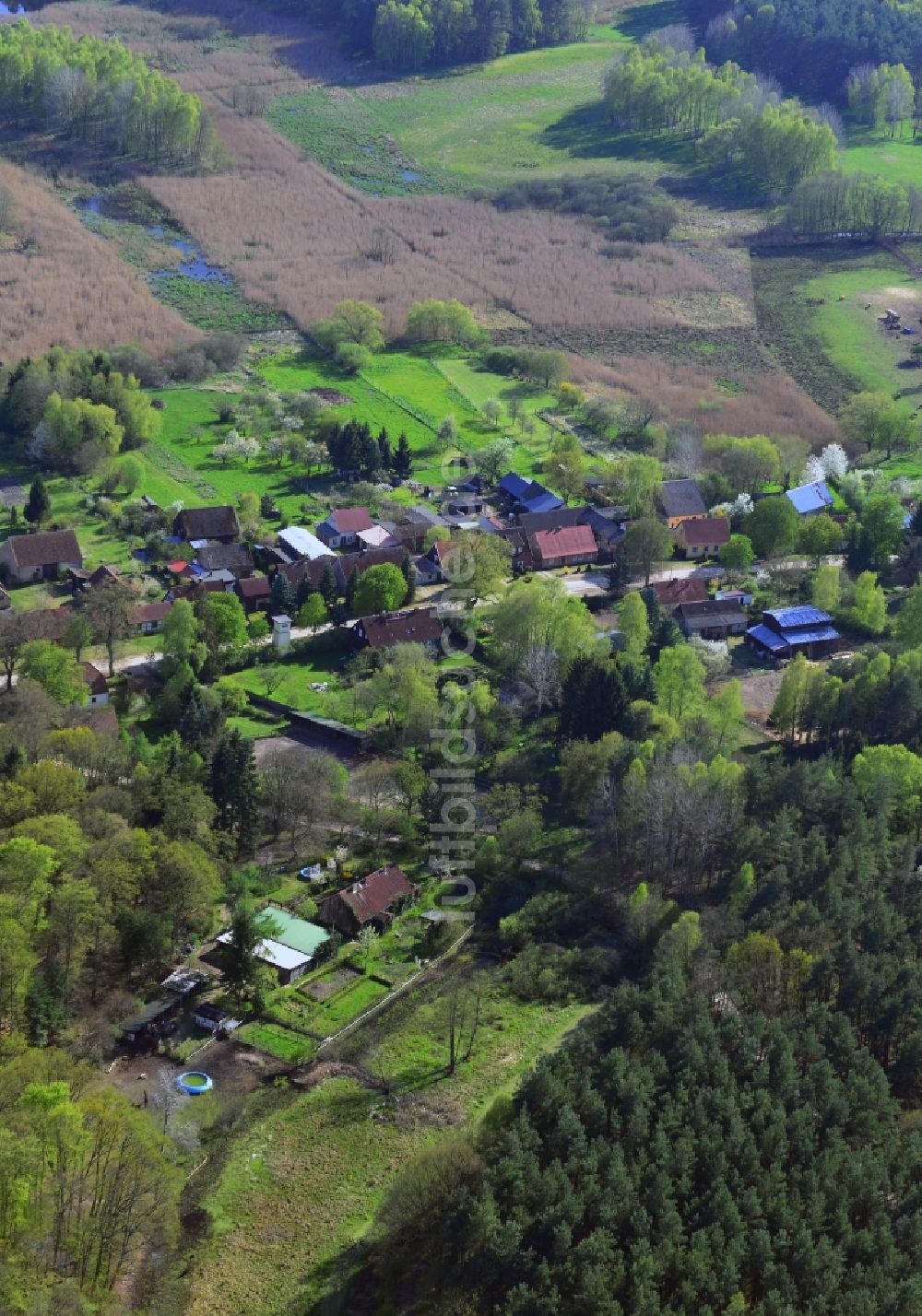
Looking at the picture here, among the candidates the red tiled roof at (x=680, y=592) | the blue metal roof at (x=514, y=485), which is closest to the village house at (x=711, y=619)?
the red tiled roof at (x=680, y=592)

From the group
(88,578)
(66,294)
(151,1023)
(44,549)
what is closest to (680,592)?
(88,578)

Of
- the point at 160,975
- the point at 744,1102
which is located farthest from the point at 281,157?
the point at 744,1102

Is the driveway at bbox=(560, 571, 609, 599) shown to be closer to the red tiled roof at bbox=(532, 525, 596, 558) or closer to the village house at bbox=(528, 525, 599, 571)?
the village house at bbox=(528, 525, 599, 571)

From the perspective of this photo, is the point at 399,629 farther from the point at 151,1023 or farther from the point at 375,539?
the point at 151,1023

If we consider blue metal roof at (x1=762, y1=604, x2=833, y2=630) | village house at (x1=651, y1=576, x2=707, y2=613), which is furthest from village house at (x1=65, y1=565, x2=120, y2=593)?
blue metal roof at (x1=762, y1=604, x2=833, y2=630)

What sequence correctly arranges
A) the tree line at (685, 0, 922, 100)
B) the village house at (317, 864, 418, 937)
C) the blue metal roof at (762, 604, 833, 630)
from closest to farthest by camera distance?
the village house at (317, 864, 418, 937) → the blue metal roof at (762, 604, 833, 630) → the tree line at (685, 0, 922, 100)

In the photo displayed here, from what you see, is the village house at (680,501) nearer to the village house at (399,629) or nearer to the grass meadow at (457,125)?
the village house at (399,629)

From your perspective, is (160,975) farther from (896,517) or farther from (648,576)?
(896,517)
